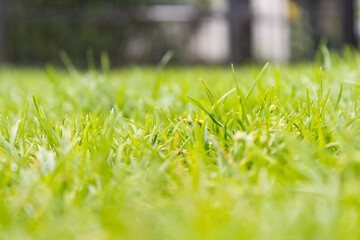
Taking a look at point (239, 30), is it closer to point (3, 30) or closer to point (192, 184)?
point (3, 30)

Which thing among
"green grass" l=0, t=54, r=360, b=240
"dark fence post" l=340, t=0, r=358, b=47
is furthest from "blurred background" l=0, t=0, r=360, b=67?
"green grass" l=0, t=54, r=360, b=240

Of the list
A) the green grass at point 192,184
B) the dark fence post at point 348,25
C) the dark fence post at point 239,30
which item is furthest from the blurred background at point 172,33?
the green grass at point 192,184

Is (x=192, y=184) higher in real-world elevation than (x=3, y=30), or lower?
higher

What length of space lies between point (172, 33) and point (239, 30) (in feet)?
2.84

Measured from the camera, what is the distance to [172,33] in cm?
592

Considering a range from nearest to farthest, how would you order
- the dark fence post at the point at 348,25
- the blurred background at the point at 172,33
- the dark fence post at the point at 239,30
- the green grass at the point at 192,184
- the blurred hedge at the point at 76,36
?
the green grass at the point at 192,184
the dark fence post at the point at 348,25
the dark fence post at the point at 239,30
the blurred background at the point at 172,33
the blurred hedge at the point at 76,36

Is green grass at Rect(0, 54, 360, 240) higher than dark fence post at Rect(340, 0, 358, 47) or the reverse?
higher

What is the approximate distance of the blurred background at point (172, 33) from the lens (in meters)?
5.59

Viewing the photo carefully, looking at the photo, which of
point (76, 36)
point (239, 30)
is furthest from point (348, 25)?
point (76, 36)

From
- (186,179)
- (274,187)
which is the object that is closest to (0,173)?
(186,179)

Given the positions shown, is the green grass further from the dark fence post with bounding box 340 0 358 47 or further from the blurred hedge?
the blurred hedge

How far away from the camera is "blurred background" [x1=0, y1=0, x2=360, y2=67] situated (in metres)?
5.59

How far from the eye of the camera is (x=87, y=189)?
0.65 metres

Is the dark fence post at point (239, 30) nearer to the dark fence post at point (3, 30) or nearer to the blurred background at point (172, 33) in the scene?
the blurred background at point (172, 33)
